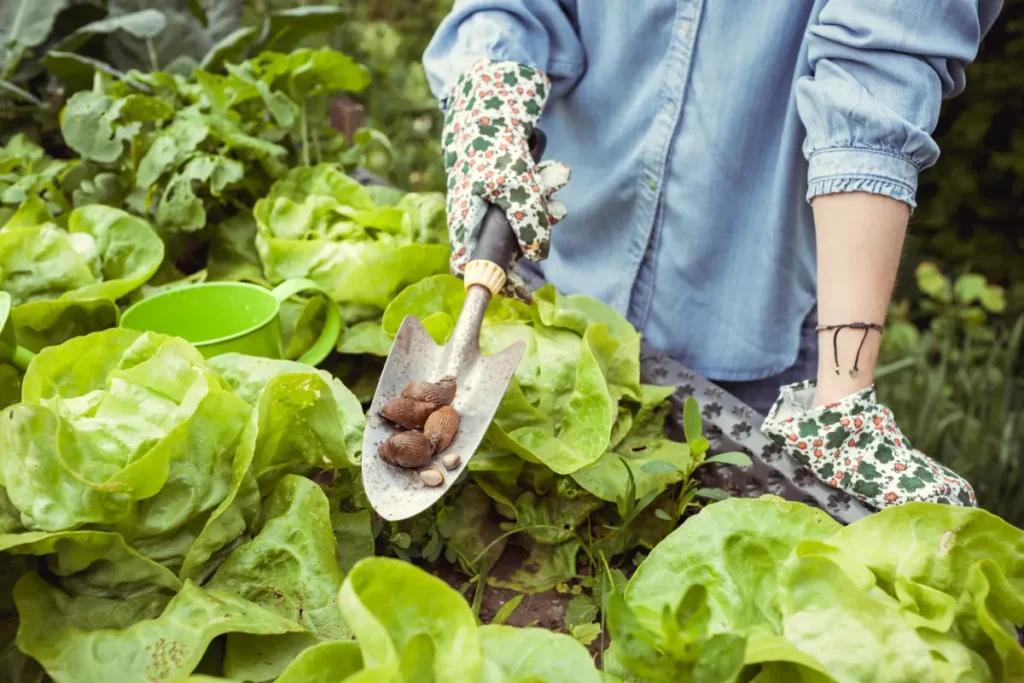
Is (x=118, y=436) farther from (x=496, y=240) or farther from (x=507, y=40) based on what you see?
(x=507, y=40)

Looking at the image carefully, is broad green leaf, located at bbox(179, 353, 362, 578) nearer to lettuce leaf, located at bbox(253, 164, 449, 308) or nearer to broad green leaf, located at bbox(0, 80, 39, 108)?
lettuce leaf, located at bbox(253, 164, 449, 308)

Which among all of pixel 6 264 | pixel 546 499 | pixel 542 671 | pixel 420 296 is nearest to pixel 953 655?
pixel 542 671

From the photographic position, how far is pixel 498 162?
953 mm

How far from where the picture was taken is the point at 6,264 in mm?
987

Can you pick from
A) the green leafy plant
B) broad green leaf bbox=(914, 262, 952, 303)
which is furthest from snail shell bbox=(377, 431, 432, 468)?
broad green leaf bbox=(914, 262, 952, 303)

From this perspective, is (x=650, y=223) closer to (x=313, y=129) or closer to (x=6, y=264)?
(x=313, y=129)

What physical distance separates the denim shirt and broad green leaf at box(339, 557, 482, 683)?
0.63 m

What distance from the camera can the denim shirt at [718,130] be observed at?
885mm

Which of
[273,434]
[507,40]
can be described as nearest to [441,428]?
[273,434]

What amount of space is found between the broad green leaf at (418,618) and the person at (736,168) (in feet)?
1.51

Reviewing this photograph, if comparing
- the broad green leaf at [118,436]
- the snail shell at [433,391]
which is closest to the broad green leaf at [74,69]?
the broad green leaf at [118,436]

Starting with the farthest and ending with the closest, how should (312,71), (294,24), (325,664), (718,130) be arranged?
(294,24)
(312,71)
(718,130)
(325,664)

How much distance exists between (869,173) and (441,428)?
0.54m

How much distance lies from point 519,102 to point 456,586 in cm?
59
